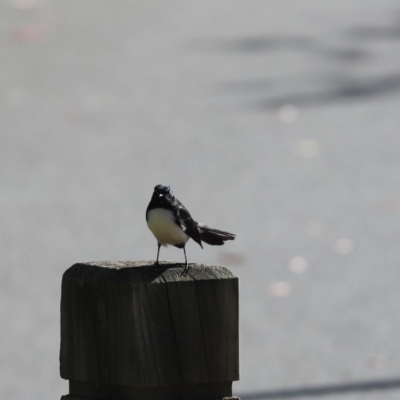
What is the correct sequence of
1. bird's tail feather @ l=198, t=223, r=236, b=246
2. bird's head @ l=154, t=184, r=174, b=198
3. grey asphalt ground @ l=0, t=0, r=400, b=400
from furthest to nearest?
grey asphalt ground @ l=0, t=0, r=400, b=400
bird's tail feather @ l=198, t=223, r=236, b=246
bird's head @ l=154, t=184, r=174, b=198

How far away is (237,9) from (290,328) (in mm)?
7563

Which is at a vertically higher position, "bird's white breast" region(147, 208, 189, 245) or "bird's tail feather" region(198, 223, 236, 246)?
"bird's white breast" region(147, 208, 189, 245)

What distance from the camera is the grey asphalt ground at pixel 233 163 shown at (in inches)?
243

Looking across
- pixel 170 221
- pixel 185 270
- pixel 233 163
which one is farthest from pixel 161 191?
pixel 233 163

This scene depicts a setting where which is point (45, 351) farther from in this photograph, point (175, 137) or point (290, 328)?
point (175, 137)

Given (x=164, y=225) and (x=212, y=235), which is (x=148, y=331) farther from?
(x=212, y=235)

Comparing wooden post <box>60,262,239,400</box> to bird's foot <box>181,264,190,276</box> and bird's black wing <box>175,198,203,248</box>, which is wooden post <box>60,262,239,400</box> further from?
bird's black wing <box>175,198,203,248</box>

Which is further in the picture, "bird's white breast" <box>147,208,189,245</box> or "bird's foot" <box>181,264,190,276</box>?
"bird's white breast" <box>147,208,189,245</box>

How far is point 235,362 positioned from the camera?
230cm

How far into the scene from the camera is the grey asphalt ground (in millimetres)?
6168

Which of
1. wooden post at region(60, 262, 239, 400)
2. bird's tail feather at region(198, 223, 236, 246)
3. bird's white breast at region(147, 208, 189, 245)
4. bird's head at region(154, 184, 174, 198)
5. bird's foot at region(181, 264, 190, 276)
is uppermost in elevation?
bird's head at region(154, 184, 174, 198)

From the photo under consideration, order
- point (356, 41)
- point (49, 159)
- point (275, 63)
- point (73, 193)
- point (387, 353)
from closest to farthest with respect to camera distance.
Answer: point (387, 353) < point (73, 193) < point (49, 159) < point (275, 63) < point (356, 41)

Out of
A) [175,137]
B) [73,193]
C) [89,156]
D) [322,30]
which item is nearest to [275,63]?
[322,30]

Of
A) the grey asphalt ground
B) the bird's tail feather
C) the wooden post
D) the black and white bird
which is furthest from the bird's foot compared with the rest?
the grey asphalt ground
